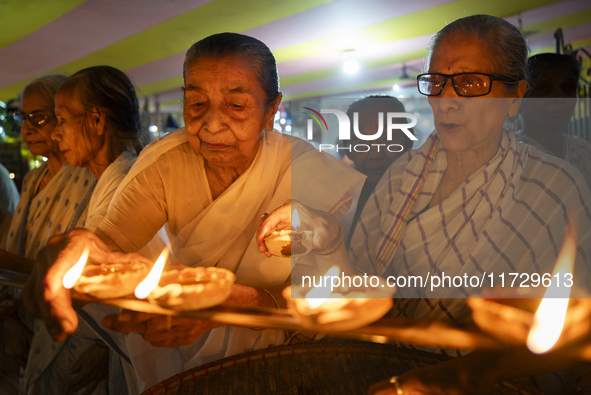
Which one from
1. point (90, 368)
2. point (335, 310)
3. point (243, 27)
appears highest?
point (243, 27)

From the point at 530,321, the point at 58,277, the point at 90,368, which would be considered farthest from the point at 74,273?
the point at 90,368

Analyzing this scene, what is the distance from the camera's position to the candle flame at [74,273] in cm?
94

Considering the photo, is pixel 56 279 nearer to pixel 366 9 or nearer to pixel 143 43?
pixel 366 9

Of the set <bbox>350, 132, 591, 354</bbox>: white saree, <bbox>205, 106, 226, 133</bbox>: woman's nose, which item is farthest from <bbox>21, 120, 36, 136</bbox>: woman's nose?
<bbox>350, 132, 591, 354</bbox>: white saree

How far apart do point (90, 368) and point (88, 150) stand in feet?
3.47

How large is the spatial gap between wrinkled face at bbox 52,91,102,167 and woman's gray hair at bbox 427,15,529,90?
1.57 m

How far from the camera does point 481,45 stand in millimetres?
1266

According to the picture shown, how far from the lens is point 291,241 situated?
1207 millimetres

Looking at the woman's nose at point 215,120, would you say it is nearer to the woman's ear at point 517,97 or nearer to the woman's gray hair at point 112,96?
the woman's gray hair at point 112,96

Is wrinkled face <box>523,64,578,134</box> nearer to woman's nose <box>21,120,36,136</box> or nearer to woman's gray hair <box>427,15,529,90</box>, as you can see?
woman's gray hair <box>427,15,529,90</box>

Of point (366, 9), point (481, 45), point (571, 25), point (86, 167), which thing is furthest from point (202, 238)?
point (571, 25)

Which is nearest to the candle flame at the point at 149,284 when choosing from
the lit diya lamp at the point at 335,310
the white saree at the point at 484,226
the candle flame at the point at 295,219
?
the lit diya lamp at the point at 335,310

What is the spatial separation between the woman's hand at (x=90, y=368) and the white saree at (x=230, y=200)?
2.29ft

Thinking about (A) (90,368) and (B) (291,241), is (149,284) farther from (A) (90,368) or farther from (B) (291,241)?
(A) (90,368)
